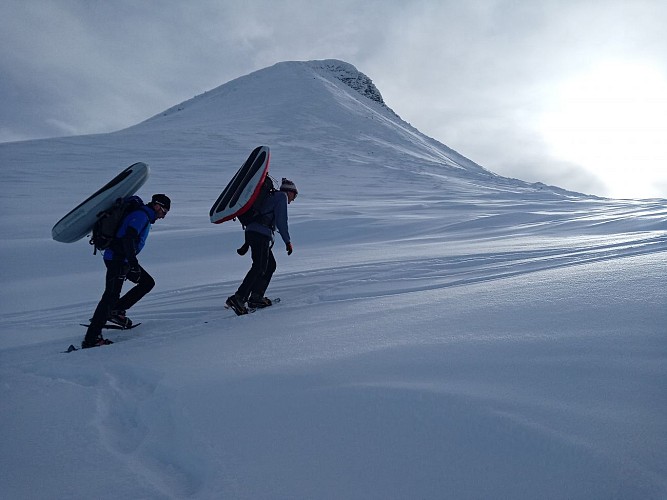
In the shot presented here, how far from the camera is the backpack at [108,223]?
4133 mm

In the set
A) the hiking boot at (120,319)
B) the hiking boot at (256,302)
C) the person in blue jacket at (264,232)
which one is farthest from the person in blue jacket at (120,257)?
the hiking boot at (256,302)

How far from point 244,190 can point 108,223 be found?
1336 millimetres

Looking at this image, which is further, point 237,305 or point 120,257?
point 237,305

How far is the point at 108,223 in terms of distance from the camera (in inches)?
163

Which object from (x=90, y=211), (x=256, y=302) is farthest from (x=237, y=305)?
(x=90, y=211)

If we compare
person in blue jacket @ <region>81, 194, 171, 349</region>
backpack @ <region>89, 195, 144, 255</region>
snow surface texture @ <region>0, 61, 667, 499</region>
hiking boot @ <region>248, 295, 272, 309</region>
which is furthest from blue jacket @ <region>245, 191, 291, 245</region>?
backpack @ <region>89, 195, 144, 255</region>

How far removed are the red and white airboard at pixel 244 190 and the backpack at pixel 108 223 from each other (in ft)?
2.82

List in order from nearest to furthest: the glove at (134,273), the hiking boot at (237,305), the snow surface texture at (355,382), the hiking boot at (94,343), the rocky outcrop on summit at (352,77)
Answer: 1. the snow surface texture at (355,382)
2. the hiking boot at (94,343)
3. the glove at (134,273)
4. the hiking boot at (237,305)
5. the rocky outcrop on summit at (352,77)

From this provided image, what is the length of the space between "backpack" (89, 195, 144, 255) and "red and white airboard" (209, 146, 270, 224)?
861 mm

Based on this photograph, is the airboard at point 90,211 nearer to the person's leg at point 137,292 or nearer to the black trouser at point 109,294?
the black trouser at point 109,294

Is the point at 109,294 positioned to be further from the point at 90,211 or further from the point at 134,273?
the point at 90,211

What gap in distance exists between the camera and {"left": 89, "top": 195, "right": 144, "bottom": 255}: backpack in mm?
4133

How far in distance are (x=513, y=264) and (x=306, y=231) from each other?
5.65 m

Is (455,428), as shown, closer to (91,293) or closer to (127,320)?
(127,320)
